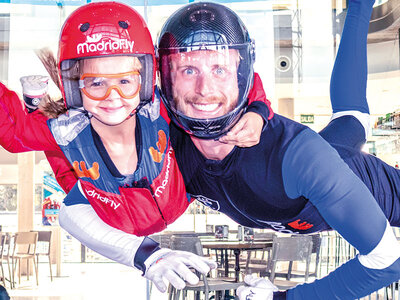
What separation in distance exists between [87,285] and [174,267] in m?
4.90

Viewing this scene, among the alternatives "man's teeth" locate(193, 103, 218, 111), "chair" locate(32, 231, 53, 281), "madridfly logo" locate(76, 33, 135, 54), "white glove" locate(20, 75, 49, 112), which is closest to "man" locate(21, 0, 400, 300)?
"man's teeth" locate(193, 103, 218, 111)

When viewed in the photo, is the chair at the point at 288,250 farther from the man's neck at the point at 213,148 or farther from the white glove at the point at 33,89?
the white glove at the point at 33,89

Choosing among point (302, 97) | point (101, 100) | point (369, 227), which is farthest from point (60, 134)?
point (302, 97)

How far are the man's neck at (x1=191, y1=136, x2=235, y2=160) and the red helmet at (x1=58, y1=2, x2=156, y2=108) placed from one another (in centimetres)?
21

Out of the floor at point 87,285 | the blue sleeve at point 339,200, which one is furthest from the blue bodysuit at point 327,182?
the floor at point 87,285

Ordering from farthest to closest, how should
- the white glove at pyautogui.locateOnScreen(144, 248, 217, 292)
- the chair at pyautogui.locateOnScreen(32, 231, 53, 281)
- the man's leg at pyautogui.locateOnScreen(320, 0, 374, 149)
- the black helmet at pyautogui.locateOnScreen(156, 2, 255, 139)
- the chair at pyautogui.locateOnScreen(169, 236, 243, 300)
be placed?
the chair at pyautogui.locateOnScreen(32, 231, 53, 281) → the chair at pyautogui.locateOnScreen(169, 236, 243, 300) → the man's leg at pyautogui.locateOnScreen(320, 0, 374, 149) → the white glove at pyautogui.locateOnScreen(144, 248, 217, 292) → the black helmet at pyautogui.locateOnScreen(156, 2, 255, 139)

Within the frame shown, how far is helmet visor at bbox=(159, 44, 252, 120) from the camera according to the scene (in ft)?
4.30

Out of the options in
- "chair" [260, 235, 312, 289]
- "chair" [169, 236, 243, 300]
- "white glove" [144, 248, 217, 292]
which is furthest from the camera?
"chair" [260, 235, 312, 289]

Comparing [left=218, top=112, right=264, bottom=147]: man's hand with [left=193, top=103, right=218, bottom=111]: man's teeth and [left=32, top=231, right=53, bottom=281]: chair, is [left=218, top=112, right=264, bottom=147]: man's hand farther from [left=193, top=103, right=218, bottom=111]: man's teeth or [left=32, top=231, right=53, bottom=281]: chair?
[left=32, top=231, right=53, bottom=281]: chair

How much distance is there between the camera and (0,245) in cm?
687

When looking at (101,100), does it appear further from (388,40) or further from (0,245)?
(0,245)

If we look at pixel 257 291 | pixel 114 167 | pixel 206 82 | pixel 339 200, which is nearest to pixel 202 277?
pixel 257 291

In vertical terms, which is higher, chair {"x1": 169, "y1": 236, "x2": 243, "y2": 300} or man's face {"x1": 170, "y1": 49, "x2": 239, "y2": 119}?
man's face {"x1": 170, "y1": 49, "x2": 239, "y2": 119}

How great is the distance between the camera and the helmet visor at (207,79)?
1310mm
